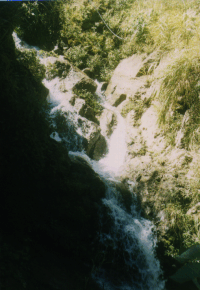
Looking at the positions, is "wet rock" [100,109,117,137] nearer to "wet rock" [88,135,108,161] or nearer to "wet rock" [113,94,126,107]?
"wet rock" [88,135,108,161]

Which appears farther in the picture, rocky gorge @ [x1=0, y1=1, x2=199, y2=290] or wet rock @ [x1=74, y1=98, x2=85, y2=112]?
wet rock @ [x1=74, y1=98, x2=85, y2=112]

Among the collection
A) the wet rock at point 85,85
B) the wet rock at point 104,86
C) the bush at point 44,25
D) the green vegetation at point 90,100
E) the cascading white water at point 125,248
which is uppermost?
the bush at point 44,25

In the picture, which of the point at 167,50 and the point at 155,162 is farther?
the point at 167,50

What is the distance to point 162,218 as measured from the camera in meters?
4.54

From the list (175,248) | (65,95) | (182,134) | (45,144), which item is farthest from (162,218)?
(65,95)

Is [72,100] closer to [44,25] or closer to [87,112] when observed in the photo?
[87,112]

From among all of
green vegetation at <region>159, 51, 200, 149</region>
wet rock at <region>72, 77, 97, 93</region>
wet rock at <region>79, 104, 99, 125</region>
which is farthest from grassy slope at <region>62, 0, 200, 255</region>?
wet rock at <region>79, 104, 99, 125</region>

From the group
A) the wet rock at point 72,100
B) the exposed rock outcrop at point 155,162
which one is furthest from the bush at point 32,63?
the exposed rock outcrop at point 155,162

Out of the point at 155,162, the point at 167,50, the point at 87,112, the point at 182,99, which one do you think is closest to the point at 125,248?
the point at 155,162

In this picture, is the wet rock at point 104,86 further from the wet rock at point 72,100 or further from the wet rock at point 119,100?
the wet rock at point 72,100

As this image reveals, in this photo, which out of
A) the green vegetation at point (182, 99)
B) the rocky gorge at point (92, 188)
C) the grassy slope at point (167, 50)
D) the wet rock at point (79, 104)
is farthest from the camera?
the wet rock at point (79, 104)

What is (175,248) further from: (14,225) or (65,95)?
(65,95)

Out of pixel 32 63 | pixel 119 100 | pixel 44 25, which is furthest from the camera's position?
pixel 44 25

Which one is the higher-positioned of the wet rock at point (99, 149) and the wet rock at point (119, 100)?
the wet rock at point (119, 100)
